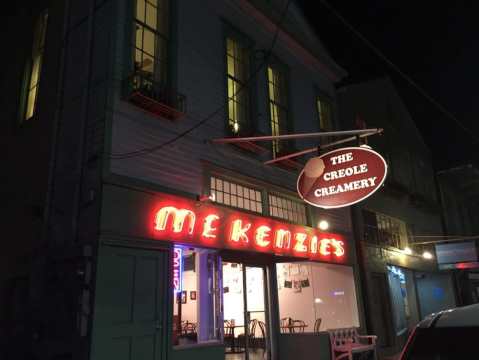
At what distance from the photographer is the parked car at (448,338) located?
3.29 meters

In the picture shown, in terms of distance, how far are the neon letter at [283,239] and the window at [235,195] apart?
2.59 feet

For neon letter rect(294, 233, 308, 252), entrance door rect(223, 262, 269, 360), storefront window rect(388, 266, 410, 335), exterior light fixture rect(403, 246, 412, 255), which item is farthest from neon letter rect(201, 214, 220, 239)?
exterior light fixture rect(403, 246, 412, 255)

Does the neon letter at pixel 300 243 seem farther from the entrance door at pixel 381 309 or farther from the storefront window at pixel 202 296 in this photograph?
the entrance door at pixel 381 309

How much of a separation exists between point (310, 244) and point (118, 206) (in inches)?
254

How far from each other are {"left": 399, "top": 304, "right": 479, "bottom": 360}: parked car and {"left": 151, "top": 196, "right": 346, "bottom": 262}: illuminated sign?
563 cm

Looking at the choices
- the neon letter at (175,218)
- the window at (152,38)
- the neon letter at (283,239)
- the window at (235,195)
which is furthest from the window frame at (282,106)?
the neon letter at (175,218)

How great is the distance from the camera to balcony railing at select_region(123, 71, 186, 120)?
8562mm

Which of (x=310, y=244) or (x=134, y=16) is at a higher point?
(x=134, y=16)

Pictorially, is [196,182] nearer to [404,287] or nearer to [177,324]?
[177,324]

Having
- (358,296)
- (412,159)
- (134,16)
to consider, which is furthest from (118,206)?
(412,159)

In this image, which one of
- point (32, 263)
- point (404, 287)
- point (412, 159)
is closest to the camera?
point (32, 263)

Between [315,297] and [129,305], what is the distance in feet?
24.3

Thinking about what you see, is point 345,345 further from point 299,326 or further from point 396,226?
point 396,226

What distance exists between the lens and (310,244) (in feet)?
41.0
